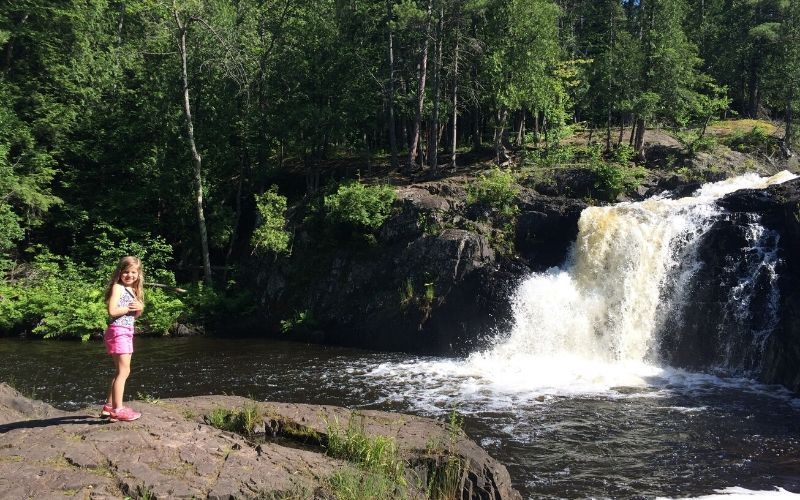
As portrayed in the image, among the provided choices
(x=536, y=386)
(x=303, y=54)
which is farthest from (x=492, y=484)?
(x=303, y=54)

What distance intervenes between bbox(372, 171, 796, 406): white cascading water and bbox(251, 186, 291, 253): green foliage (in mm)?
8519

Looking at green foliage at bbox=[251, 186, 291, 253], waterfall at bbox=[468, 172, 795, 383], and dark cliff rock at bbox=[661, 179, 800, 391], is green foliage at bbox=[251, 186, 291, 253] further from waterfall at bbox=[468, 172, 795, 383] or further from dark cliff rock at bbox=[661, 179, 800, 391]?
dark cliff rock at bbox=[661, 179, 800, 391]

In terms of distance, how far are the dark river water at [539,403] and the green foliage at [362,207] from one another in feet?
15.2

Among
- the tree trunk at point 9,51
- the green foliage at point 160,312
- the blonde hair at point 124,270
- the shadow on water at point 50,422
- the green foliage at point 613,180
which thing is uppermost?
the tree trunk at point 9,51

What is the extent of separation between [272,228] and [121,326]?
16598 millimetres

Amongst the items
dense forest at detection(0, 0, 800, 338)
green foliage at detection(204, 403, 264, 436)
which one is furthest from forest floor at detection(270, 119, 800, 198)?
green foliage at detection(204, 403, 264, 436)

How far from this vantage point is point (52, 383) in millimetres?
13180

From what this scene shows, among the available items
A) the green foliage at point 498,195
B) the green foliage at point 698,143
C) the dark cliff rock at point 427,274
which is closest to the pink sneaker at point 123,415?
the dark cliff rock at point 427,274

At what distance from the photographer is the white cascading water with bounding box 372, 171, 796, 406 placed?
14.7 meters

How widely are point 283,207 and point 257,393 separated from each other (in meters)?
12.0

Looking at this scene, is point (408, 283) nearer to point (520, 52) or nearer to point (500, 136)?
point (500, 136)

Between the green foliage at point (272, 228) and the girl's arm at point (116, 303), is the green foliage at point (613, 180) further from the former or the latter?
the girl's arm at point (116, 303)

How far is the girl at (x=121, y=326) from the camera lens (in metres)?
5.88

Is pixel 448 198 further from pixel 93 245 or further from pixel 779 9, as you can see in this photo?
pixel 779 9
